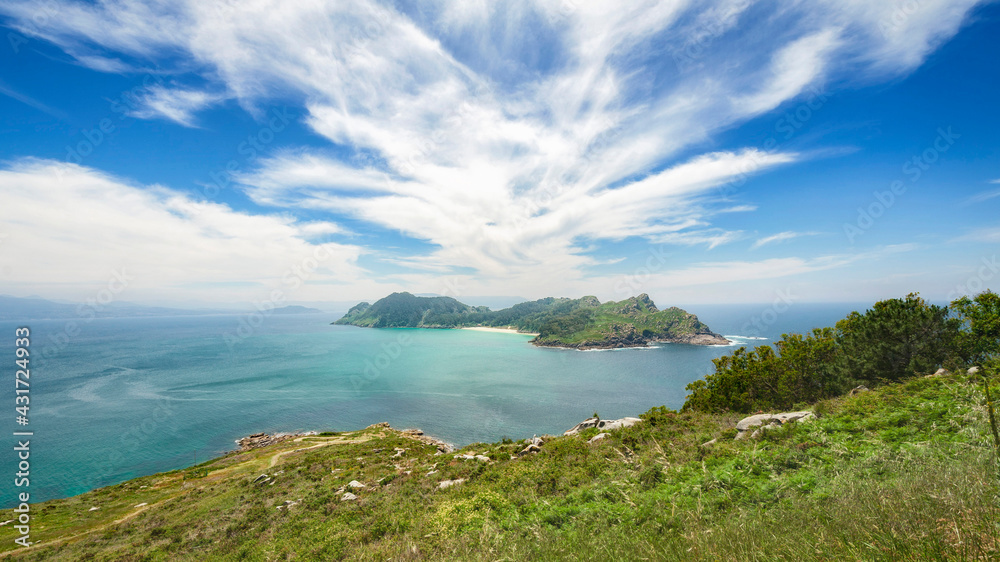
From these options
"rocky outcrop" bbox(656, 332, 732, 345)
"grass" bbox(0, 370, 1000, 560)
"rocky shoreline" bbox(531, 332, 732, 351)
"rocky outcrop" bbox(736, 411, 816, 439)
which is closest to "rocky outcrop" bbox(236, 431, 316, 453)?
"grass" bbox(0, 370, 1000, 560)

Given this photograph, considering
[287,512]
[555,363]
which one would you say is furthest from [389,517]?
[555,363]

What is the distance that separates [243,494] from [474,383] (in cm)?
7264

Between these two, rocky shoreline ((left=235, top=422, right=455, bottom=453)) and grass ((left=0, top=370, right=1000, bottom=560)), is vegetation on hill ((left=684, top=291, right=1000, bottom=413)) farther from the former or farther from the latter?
rocky shoreline ((left=235, top=422, right=455, bottom=453))

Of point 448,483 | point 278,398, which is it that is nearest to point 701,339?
point 278,398

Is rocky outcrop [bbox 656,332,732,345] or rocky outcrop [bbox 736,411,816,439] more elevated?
rocky outcrop [bbox 736,411,816,439]

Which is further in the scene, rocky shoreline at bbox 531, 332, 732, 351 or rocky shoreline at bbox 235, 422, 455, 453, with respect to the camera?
rocky shoreline at bbox 531, 332, 732, 351

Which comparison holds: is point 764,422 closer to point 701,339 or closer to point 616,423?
point 616,423

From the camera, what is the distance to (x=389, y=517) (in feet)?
44.7

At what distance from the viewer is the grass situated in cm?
440

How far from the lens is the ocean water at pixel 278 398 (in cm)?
5147

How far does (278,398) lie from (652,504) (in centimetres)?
9573

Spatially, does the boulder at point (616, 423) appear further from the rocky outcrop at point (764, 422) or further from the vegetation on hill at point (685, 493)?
the rocky outcrop at point (764, 422)

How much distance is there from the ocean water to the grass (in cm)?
3186

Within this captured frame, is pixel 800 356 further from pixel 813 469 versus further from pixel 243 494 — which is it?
pixel 243 494
